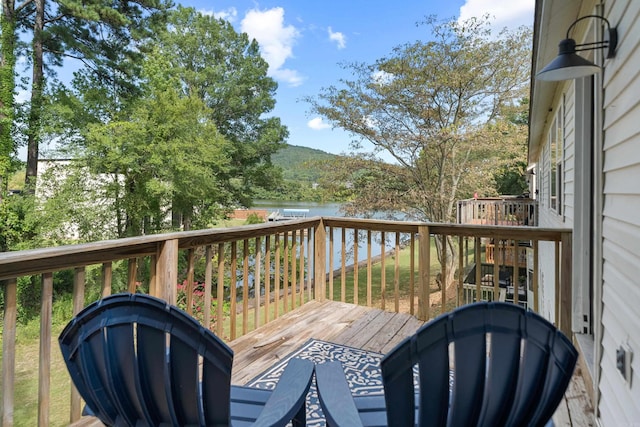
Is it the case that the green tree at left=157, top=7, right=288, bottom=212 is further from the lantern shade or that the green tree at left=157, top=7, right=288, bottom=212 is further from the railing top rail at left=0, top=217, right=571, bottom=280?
the lantern shade

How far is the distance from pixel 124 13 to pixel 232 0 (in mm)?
6938

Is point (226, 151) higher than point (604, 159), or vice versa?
point (226, 151)

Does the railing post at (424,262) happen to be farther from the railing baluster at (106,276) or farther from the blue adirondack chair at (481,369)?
the railing baluster at (106,276)

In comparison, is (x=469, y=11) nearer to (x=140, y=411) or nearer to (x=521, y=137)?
(x=521, y=137)

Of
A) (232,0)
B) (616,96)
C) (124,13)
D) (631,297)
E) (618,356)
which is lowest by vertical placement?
(618,356)

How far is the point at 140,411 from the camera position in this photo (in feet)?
3.68

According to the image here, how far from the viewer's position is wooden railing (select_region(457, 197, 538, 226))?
10.5 metres

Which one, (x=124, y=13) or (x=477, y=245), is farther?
(x=124, y=13)

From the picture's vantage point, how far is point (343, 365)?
2.63m

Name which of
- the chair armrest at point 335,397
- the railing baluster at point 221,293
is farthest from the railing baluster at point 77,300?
the chair armrest at point 335,397

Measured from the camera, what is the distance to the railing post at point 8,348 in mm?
1534

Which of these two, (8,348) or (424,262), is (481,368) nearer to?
(8,348)

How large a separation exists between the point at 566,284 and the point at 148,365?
2986mm

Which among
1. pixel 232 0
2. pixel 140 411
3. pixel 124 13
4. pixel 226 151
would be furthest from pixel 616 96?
pixel 232 0
